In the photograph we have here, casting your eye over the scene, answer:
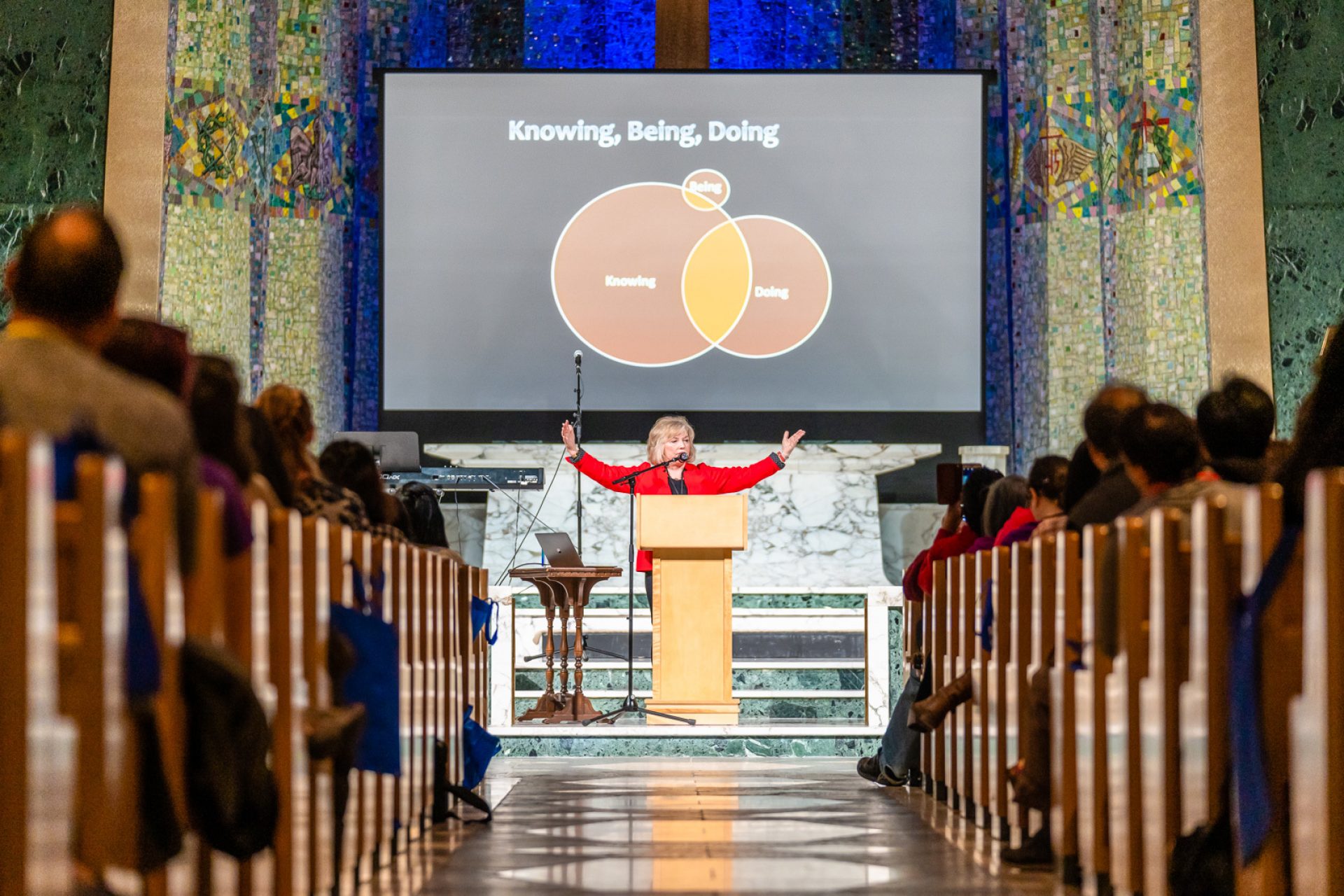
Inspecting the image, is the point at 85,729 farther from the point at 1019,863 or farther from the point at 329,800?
the point at 1019,863

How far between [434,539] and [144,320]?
2719 mm

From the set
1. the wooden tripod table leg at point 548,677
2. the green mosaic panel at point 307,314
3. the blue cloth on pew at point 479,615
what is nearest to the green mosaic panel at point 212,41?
the green mosaic panel at point 307,314

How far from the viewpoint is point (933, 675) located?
5168 mm

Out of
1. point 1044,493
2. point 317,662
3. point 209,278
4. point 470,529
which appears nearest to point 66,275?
point 317,662

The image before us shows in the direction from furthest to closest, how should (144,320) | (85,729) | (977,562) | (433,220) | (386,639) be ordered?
1. (433,220)
2. (977,562)
3. (386,639)
4. (144,320)
5. (85,729)

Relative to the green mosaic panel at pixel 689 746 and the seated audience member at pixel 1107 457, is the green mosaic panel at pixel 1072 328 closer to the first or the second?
the green mosaic panel at pixel 689 746

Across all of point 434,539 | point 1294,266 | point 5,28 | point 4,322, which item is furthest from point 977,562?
point 5,28

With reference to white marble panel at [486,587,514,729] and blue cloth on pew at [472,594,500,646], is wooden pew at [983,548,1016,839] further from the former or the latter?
white marble panel at [486,587,514,729]

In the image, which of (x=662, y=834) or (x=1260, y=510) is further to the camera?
(x=662, y=834)

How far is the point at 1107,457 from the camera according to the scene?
12.2 ft

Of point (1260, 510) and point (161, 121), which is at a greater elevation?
point (161, 121)

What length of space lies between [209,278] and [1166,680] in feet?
22.6

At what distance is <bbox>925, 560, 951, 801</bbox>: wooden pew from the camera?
16.3 ft

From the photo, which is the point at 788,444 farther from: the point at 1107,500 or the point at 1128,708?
the point at 1128,708
